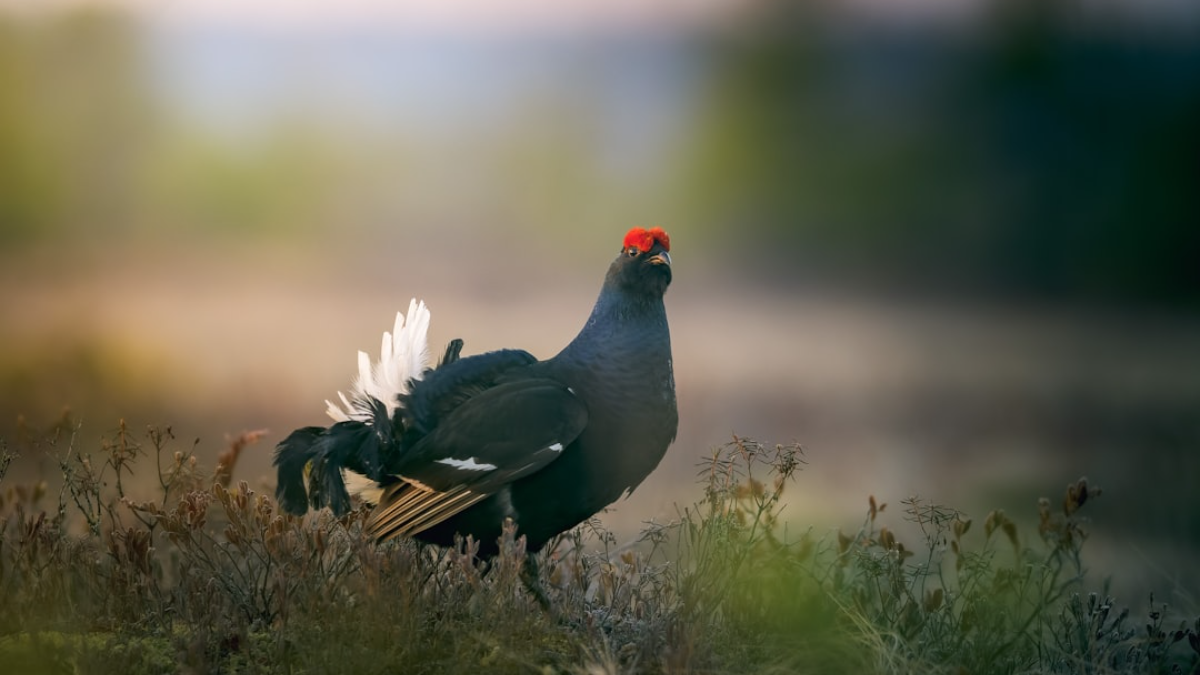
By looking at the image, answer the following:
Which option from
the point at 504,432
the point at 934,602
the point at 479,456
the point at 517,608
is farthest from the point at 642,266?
the point at 934,602

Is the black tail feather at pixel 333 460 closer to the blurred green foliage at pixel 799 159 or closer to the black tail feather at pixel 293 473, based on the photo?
the black tail feather at pixel 293 473

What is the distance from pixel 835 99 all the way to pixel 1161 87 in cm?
588

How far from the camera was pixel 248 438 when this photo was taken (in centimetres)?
469

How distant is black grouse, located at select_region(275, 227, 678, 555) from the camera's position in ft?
13.7

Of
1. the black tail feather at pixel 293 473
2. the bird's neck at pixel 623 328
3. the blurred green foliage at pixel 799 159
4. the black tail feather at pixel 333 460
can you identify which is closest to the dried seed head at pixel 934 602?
the bird's neck at pixel 623 328

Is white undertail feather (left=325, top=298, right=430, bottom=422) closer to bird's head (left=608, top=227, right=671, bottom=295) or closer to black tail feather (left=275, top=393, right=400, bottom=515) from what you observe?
black tail feather (left=275, top=393, right=400, bottom=515)

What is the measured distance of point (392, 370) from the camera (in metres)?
4.59

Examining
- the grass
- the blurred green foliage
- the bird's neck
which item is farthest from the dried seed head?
the blurred green foliage

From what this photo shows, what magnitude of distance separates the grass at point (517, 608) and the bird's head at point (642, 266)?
77 cm

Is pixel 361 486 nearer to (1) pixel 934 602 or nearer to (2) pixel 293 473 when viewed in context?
(2) pixel 293 473

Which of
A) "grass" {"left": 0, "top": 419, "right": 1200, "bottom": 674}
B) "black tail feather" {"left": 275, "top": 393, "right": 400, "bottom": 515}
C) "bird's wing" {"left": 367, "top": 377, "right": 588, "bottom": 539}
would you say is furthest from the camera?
"black tail feather" {"left": 275, "top": 393, "right": 400, "bottom": 515}

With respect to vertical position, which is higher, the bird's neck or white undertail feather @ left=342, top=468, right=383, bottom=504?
the bird's neck

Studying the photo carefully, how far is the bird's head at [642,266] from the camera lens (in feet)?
14.8

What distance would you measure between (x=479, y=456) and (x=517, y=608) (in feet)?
2.22
